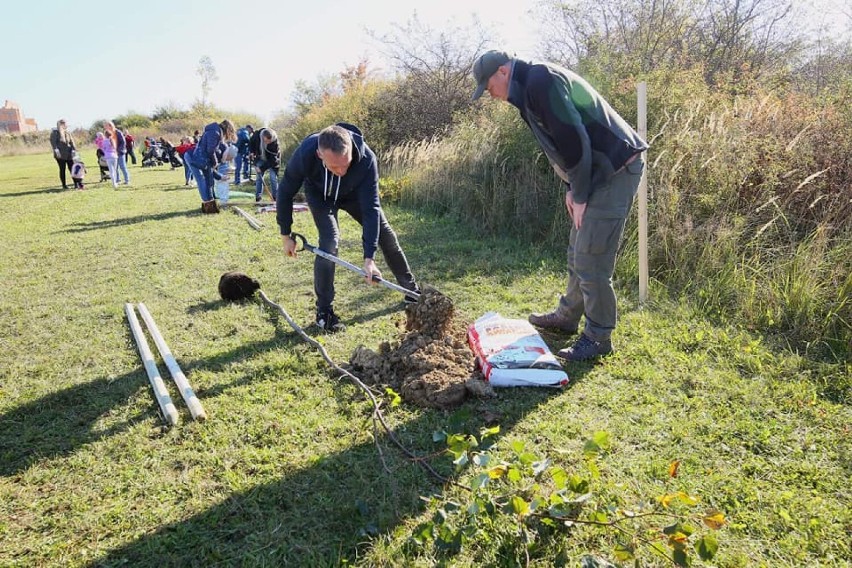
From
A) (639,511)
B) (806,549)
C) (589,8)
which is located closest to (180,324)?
(639,511)

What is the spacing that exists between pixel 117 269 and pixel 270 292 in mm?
2554

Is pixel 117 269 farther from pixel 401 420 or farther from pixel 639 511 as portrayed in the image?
pixel 639 511

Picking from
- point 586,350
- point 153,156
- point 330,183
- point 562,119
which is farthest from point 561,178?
point 153,156

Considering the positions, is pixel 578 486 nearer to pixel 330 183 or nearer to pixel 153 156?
pixel 330 183

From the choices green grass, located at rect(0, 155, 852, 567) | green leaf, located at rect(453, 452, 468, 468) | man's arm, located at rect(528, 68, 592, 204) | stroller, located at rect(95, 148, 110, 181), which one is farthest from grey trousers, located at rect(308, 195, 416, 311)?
stroller, located at rect(95, 148, 110, 181)

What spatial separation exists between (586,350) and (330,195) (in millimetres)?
2290

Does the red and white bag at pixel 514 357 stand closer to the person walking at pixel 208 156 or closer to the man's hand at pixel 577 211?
the man's hand at pixel 577 211

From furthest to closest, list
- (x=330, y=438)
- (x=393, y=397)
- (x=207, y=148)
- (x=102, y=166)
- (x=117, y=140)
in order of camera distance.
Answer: (x=102, y=166) < (x=117, y=140) < (x=207, y=148) < (x=393, y=397) < (x=330, y=438)

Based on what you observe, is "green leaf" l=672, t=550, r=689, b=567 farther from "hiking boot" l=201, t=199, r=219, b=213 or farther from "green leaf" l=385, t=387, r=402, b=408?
"hiking boot" l=201, t=199, r=219, b=213

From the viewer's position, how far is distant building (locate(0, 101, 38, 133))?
249 ft

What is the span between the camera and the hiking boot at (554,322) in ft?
13.4

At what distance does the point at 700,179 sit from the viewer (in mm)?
5375

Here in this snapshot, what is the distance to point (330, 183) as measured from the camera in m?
4.05

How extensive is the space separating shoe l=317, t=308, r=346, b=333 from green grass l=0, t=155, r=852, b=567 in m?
0.13
